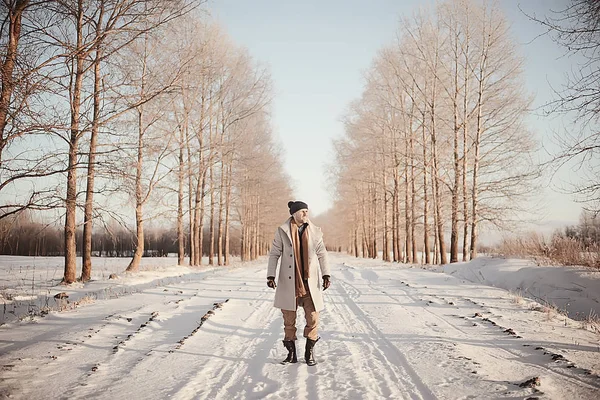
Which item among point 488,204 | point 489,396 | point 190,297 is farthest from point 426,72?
point 489,396

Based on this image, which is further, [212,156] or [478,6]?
[212,156]

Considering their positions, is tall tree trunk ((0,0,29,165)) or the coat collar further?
tall tree trunk ((0,0,29,165))

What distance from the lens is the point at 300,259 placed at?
4.37m

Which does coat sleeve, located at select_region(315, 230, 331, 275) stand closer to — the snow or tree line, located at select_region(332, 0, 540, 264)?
the snow

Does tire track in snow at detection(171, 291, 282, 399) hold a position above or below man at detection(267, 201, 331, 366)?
below

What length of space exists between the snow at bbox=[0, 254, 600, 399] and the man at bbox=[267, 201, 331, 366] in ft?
1.22

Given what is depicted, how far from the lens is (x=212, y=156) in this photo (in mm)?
16484

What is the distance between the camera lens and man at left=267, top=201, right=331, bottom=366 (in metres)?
4.10

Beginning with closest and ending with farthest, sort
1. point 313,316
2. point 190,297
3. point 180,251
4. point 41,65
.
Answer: point 313,316 < point 41,65 < point 190,297 < point 180,251

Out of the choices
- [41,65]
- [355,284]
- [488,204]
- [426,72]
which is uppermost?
[426,72]

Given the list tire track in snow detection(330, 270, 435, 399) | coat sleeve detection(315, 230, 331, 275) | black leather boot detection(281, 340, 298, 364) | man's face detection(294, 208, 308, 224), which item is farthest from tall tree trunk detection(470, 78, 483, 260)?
black leather boot detection(281, 340, 298, 364)

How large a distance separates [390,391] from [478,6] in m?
17.4

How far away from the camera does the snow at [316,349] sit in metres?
3.23

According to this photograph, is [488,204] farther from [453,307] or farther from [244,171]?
[244,171]
